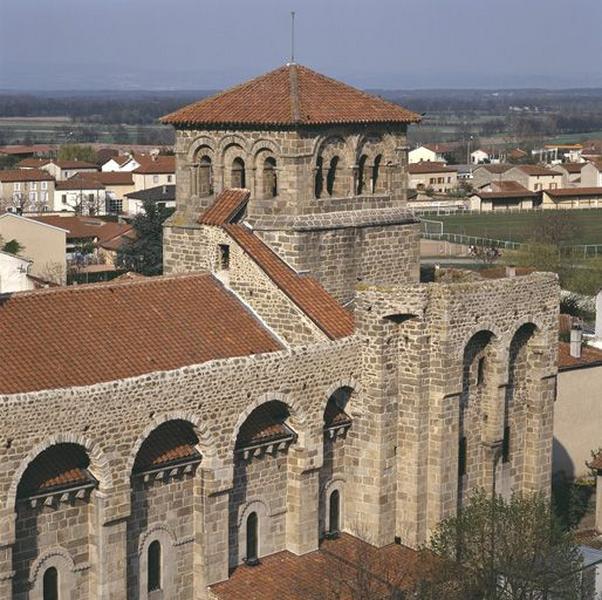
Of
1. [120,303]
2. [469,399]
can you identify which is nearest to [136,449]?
[120,303]

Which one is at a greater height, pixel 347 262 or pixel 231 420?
pixel 347 262

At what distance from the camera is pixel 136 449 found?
24531 millimetres

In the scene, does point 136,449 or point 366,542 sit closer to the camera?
point 136,449

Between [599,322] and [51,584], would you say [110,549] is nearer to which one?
[51,584]

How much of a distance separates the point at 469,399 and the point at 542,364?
7.65ft

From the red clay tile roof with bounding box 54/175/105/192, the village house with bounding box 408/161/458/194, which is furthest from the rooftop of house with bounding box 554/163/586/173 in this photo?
the red clay tile roof with bounding box 54/175/105/192

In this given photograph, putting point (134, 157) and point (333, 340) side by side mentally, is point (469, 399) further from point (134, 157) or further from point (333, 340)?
point (134, 157)

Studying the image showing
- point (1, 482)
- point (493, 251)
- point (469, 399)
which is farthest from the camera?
point (493, 251)

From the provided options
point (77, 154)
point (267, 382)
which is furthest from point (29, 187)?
point (267, 382)

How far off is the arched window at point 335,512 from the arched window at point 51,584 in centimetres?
714

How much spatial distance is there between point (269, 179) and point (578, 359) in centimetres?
1523

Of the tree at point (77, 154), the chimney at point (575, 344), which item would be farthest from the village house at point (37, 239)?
the tree at point (77, 154)

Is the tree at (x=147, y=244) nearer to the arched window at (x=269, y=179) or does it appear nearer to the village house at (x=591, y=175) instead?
the arched window at (x=269, y=179)

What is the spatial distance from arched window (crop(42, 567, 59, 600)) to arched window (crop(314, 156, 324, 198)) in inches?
443
